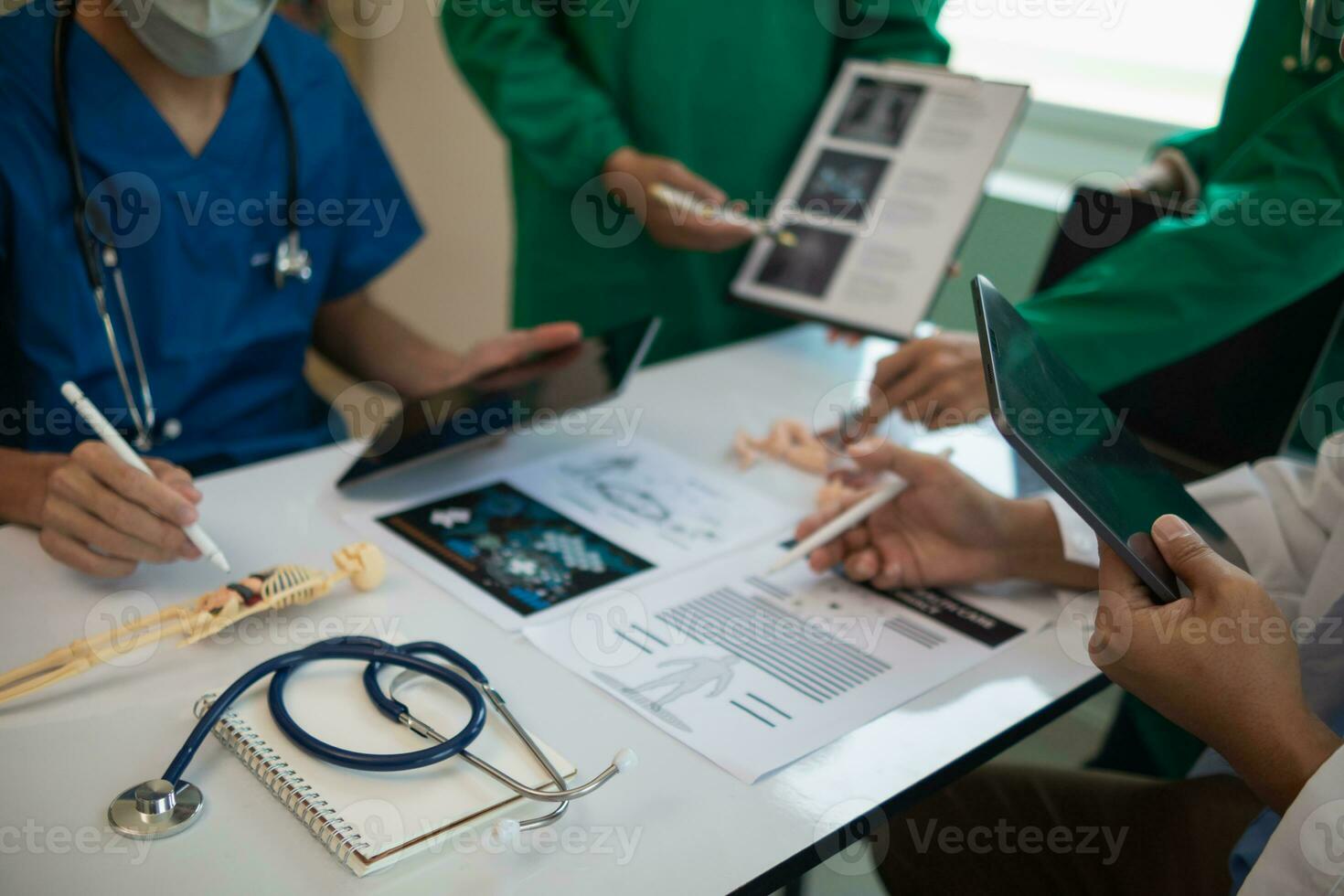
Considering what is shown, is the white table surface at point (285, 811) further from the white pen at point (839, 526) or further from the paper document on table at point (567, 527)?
the white pen at point (839, 526)

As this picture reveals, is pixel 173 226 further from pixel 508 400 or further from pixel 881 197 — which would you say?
pixel 881 197

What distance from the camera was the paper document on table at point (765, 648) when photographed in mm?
816

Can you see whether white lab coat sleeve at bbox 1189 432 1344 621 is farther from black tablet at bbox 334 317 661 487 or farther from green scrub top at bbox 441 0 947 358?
green scrub top at bbox 441 0 947 358

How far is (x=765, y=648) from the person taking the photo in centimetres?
91

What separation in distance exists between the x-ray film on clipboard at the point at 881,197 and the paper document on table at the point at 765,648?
1.70ft

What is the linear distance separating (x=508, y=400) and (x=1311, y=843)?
78cm

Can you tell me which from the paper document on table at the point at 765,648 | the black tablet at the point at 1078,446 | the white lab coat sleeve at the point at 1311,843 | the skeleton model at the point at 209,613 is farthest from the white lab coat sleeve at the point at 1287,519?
the skeleton model at the point at 209,613

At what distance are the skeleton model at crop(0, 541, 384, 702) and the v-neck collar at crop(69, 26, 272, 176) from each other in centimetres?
55

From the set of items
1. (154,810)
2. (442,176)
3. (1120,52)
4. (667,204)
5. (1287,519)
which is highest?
(1120,52)

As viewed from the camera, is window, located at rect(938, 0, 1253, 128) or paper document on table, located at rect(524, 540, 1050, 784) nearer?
paper document on table, located at rect(524, 540, 1050, 784)

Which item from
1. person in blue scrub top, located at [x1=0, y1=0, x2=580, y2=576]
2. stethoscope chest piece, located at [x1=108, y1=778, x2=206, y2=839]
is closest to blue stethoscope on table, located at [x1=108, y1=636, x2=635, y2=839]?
stethoscope chest piece, located at [x1=108, y1=778, x2=206, y2=839]

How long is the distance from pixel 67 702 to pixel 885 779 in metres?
0.56

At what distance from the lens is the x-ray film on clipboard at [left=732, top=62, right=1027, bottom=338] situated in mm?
1446

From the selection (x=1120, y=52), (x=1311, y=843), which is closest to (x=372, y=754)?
(x=1311, y=843)
